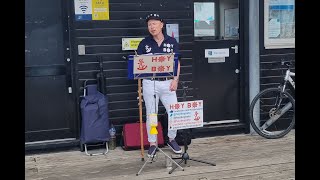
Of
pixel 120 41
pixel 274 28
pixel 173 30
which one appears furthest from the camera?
pixel 274 28

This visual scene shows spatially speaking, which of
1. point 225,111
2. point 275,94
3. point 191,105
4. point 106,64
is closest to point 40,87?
point 106,64

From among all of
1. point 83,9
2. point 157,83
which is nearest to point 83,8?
point 83,9

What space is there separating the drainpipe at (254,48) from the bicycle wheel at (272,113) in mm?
188

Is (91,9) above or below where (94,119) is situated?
above

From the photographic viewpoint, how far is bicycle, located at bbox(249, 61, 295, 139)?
Result: 6.82 m

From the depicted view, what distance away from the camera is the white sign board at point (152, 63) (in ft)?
17.7

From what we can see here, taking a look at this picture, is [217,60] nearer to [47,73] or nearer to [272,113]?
[272,113]

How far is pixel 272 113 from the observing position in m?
7.02

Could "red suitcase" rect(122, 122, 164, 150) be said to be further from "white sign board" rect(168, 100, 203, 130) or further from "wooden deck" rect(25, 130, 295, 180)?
"white sign board" rect(168, 100, 203, 130)

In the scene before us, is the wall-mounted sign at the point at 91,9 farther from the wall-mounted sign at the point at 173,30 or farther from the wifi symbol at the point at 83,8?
the wall-mounted sign at the point at 173,30

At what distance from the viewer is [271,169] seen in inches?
215

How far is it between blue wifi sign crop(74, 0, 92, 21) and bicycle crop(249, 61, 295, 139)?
2777mm

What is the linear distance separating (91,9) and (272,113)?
3218 mm

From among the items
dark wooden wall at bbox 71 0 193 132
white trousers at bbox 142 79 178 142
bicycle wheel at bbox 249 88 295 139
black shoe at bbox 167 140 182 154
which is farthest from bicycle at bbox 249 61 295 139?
white trousers at bbox 142 79 178 142
